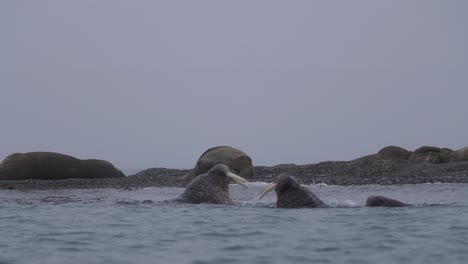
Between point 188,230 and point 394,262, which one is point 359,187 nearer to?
point 188,230

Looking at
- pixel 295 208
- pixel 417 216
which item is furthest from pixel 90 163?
pixel 417 216

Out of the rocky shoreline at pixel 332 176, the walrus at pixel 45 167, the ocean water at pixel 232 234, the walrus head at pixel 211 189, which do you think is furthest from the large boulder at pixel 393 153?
the ocean water at pixel 232 234

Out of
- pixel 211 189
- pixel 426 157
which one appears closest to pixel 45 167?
pixel 211 189

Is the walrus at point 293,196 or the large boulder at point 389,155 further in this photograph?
the large boulder at point 389,155

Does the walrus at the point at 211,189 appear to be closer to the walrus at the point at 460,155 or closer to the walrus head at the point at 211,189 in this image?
the walrus head at the point at 211,189

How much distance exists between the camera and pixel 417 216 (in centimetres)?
1238

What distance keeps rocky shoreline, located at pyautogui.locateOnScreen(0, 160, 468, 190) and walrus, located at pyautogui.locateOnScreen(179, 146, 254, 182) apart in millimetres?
587

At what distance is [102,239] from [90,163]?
23859mm

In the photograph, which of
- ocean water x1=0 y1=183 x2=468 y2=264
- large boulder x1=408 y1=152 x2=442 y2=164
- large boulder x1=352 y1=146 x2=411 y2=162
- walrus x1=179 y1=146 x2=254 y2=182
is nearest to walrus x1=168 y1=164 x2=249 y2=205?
ocean water x1=0 y1=183 x2=468 y2=264

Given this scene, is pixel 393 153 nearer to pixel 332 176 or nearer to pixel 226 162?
pixel 332 176

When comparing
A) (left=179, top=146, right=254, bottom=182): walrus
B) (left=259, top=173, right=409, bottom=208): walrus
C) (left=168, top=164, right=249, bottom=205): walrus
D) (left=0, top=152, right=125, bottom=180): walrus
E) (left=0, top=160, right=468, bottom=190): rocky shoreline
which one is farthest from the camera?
(left=0, top=152, right=125, bottom=180): walrus

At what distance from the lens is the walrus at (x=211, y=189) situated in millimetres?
15625

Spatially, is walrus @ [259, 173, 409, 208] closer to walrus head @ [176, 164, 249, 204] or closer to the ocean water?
the ocean water

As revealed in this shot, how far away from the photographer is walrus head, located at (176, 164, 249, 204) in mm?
15633
